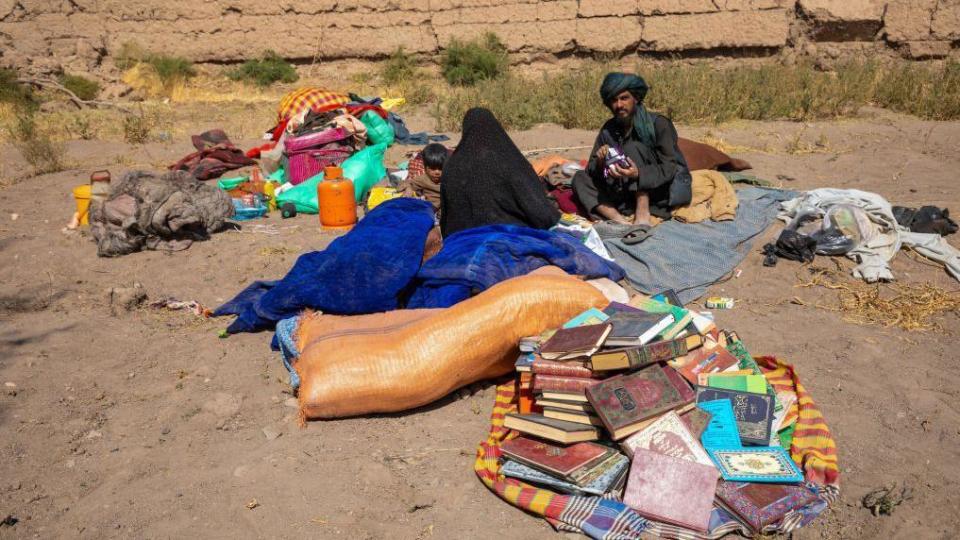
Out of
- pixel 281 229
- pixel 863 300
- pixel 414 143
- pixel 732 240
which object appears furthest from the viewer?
pixel 414 143

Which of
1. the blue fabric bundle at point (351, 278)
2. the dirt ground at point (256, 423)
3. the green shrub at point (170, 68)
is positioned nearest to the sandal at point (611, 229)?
the dirt ground at point (256, 423)

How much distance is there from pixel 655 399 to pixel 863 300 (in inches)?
89.0

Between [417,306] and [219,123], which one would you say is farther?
[219,123]

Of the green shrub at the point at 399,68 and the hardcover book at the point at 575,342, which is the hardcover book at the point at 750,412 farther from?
the green shrub at the point at 399,68

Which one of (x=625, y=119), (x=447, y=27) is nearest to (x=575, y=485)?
(x=625, y=119)

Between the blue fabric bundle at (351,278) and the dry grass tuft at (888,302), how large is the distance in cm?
245

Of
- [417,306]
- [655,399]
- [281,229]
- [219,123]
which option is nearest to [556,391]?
[655,399]

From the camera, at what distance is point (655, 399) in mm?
3029

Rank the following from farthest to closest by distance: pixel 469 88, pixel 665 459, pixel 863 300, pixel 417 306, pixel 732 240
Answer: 1. pixel 469 88
2. pixel 732 240
3. pixel 863 300
4. pixel 417 306
5. pixel 665 459

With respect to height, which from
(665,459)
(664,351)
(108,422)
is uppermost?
(664,351)

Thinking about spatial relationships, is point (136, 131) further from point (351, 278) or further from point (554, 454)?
point (554, 454)

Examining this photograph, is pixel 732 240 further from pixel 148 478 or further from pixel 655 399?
pixel 148 478

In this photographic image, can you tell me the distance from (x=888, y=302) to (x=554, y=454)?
2.68m

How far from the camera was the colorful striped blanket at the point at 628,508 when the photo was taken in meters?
2.75
